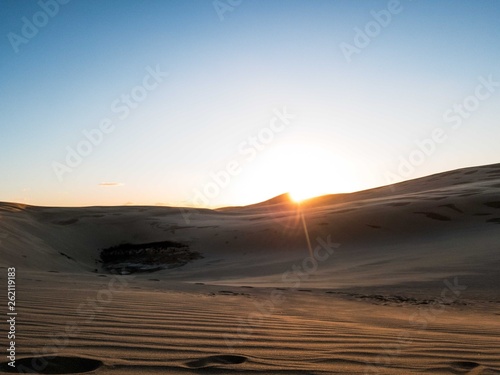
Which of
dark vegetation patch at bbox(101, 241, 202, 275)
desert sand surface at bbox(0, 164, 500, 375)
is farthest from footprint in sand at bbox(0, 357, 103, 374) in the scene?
dark vegetation patch at bbox(101, 241, 202, 275)

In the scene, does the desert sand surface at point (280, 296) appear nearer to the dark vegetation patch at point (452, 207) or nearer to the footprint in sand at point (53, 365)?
the footprint in sand at point (53, 365)

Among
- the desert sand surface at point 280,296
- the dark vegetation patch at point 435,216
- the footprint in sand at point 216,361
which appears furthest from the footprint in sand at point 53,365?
the dark vegetation patch at point 435,216

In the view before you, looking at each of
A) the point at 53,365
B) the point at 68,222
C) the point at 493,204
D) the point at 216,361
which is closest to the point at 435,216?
the point at 493,204

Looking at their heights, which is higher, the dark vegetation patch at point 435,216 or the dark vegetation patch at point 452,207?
→ the dark vegetation patch at point 452,207

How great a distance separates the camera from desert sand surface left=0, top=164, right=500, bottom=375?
3.03 m

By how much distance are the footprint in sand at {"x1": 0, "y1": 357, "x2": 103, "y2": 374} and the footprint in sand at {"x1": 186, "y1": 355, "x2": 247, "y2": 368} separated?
1.89ft

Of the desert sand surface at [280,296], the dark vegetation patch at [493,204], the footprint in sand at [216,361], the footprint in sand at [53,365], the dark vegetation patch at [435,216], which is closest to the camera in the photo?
the footprint in sand at [53,365]

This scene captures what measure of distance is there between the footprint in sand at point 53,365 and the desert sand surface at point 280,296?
0.01 metres

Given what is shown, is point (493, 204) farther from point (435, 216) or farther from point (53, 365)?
point (53, 365)

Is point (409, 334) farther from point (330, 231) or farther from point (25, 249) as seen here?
point (330, 231)

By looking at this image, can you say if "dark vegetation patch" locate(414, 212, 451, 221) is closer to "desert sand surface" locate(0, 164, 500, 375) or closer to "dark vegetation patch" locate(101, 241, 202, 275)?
"desert sand surface" locate(0, 164, 500, 375)

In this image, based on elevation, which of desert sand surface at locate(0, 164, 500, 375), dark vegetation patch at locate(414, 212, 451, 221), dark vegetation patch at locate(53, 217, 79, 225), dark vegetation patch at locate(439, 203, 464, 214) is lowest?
desert sand surface at locate(0, 164, 500, 375)

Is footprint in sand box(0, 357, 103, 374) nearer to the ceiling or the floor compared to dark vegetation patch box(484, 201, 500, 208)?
nearer to the floor

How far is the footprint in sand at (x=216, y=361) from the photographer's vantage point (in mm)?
2773
